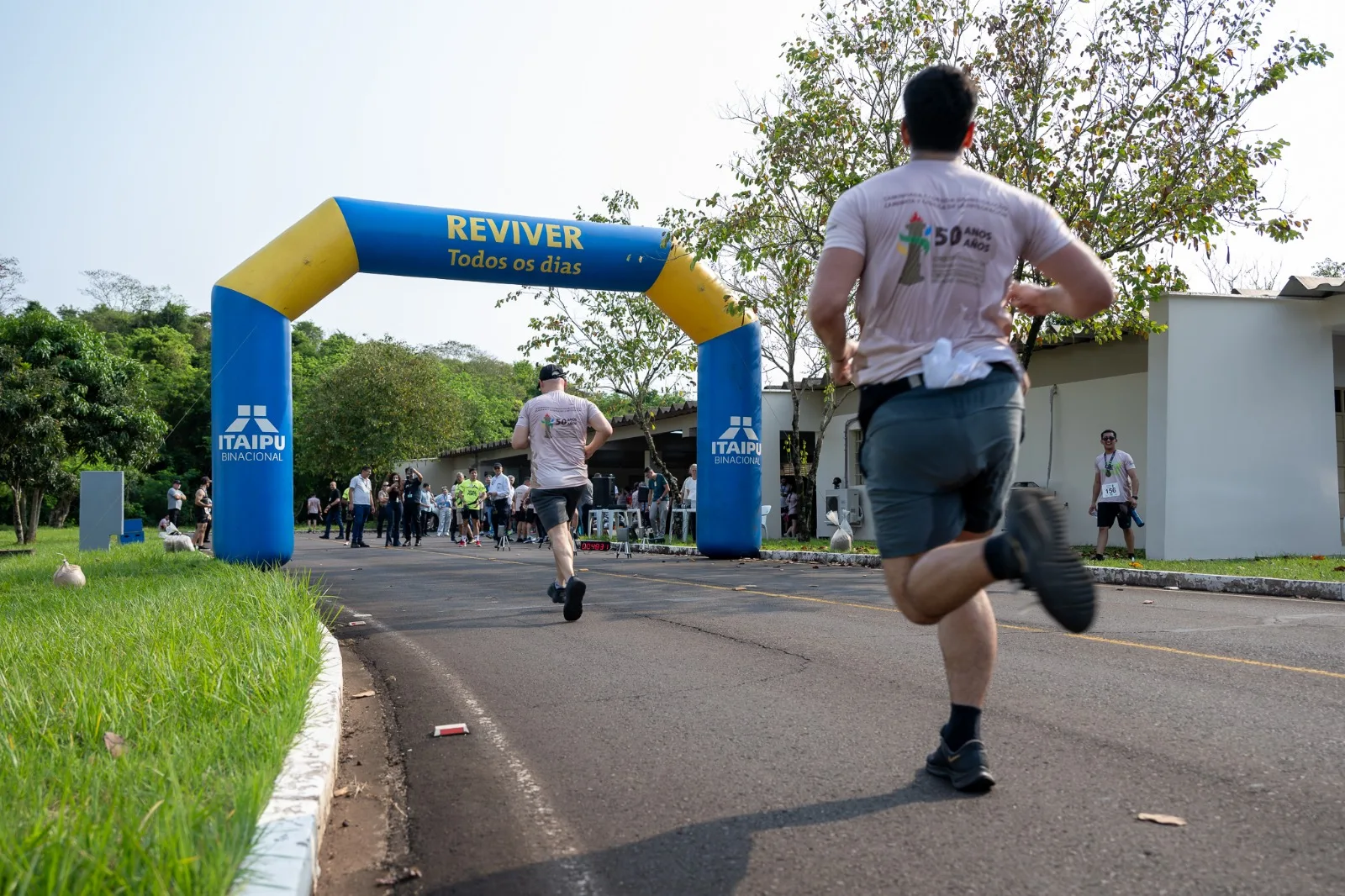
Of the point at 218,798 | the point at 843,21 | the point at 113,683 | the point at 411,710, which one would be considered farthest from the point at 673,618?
the point at 843,21

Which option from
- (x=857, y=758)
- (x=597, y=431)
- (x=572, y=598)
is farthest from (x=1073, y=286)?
(x=597, y=431)

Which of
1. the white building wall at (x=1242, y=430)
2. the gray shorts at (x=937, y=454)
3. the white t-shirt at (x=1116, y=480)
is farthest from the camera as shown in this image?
the white building wall at (x=1242, y=430)

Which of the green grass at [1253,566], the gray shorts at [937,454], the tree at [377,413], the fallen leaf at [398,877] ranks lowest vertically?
the fallen leaf at [398,877]

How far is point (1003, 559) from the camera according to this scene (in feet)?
9.11

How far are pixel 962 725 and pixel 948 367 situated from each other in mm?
1123

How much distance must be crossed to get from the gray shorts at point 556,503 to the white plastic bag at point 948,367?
5.36m

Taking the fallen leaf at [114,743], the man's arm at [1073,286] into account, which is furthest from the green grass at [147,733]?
the man's arm at [1073,286]

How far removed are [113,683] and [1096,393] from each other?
654 inches

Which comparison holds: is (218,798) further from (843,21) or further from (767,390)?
(767,390)

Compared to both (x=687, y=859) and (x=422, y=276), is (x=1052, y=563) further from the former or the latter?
(x=422, y=276)

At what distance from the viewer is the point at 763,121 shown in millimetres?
15914

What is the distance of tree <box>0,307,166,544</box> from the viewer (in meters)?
27.5

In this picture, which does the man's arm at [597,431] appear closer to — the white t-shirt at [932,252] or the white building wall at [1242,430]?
the white t-shirt at [932,252]

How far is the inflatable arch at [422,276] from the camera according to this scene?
507 inches
